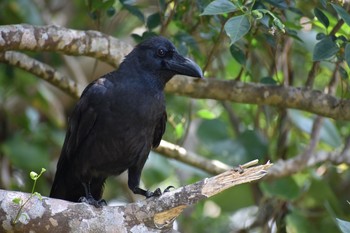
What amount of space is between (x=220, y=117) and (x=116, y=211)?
9.35 ft

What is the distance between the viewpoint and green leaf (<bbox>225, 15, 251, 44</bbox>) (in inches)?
149

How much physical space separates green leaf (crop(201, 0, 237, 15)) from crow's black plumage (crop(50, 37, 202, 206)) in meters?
0.86

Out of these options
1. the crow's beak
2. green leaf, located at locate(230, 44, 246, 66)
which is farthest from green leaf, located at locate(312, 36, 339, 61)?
the crow's beak

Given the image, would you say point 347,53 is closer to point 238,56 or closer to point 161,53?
point 238,56

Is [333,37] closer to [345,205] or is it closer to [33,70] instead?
[33,70]

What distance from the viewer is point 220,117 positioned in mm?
6574

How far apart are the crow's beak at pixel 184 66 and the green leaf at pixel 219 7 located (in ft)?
2.80

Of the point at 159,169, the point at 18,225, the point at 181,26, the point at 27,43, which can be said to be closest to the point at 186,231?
the point at 159,169

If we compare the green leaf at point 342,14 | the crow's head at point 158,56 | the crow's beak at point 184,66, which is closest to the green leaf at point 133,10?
the crow's head at point 158,56

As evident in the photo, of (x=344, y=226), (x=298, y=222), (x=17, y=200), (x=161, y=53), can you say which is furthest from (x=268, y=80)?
(x=17, y=200)

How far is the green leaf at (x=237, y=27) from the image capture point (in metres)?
3.79

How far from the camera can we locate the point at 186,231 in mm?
6734

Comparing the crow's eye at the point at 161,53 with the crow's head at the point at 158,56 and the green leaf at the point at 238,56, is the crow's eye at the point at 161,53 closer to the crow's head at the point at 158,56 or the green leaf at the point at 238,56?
the crow's head at the point at 158,56

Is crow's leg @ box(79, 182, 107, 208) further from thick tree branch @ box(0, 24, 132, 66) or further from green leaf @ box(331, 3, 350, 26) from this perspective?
green leaf @ box(331, 3, 350, 26)
